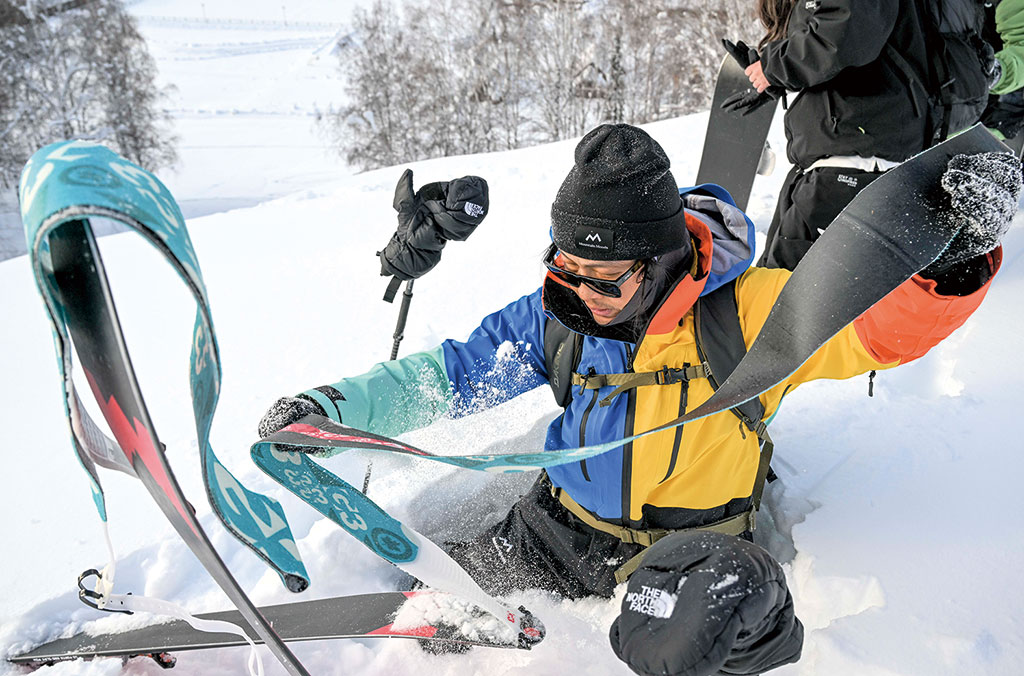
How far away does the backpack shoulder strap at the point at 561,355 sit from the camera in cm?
172

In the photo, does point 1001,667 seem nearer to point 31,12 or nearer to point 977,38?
point 977,38

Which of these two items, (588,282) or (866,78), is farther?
(866,78)

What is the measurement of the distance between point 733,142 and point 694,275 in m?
2.38

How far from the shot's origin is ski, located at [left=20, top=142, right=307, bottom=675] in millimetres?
772

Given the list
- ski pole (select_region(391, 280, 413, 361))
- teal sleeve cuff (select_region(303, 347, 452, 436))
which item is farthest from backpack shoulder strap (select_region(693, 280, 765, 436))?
ski pole (select_region(391, 280, 413, 361))

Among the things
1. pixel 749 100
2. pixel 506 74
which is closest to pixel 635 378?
pixel 749 100

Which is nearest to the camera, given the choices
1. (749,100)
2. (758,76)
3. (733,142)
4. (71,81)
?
(758,76)

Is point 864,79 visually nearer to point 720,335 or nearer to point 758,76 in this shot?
point 758,76

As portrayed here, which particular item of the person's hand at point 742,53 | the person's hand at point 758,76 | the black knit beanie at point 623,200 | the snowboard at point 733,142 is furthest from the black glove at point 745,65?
the black knit beanie at point 623,200

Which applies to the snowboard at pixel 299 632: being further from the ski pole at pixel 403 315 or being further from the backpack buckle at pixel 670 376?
the ski pole at pixel 403 315

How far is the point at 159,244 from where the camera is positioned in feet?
2.64

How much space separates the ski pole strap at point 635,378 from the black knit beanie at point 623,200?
291mm

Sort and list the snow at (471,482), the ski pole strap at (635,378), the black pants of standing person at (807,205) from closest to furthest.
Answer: the snow at (471,482) → the ski pole strap at (635,378) → the black pants of standing person at (807,205)

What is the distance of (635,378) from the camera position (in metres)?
1.60
